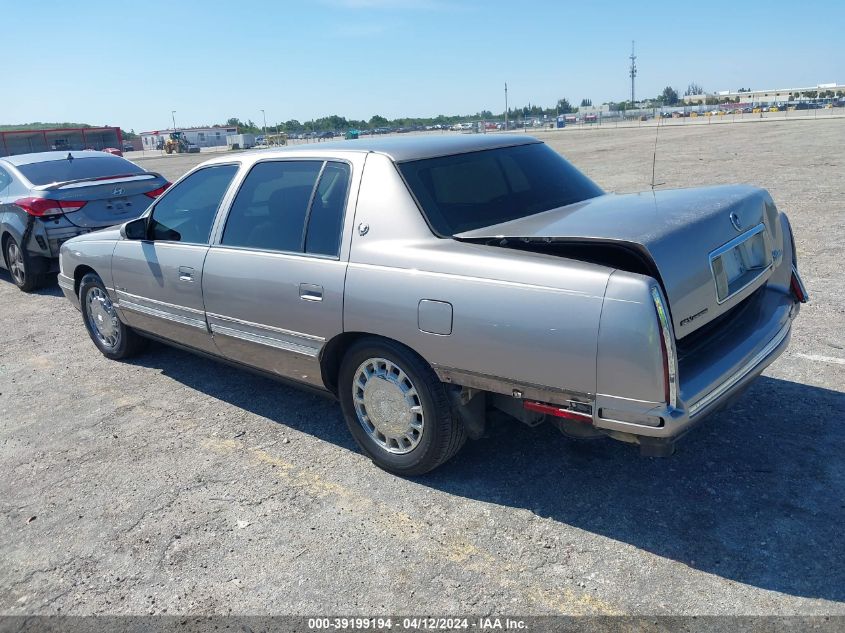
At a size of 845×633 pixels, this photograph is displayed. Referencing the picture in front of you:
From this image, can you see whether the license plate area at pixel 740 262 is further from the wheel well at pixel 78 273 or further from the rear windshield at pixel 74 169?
the rear windshield at pixel 74 169

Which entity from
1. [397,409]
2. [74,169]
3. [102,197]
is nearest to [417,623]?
[397,409]

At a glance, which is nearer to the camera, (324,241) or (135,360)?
(324,241)

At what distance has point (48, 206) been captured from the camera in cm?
812

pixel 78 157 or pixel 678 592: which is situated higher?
pixel 78 157

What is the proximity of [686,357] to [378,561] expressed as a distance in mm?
1672

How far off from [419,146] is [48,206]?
235 inches

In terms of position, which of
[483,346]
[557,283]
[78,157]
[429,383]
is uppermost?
[78,157]

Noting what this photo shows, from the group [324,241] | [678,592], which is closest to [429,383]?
[324,241]

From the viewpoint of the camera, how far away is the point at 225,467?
404 cm

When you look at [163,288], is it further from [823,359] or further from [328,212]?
[823,359]

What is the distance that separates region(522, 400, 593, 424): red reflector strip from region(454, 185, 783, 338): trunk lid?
0.52 metres

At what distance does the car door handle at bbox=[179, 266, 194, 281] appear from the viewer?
15.1ft

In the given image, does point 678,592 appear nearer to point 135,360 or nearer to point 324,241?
point 324,241

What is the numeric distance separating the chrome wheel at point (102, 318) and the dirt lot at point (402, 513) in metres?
0.83
